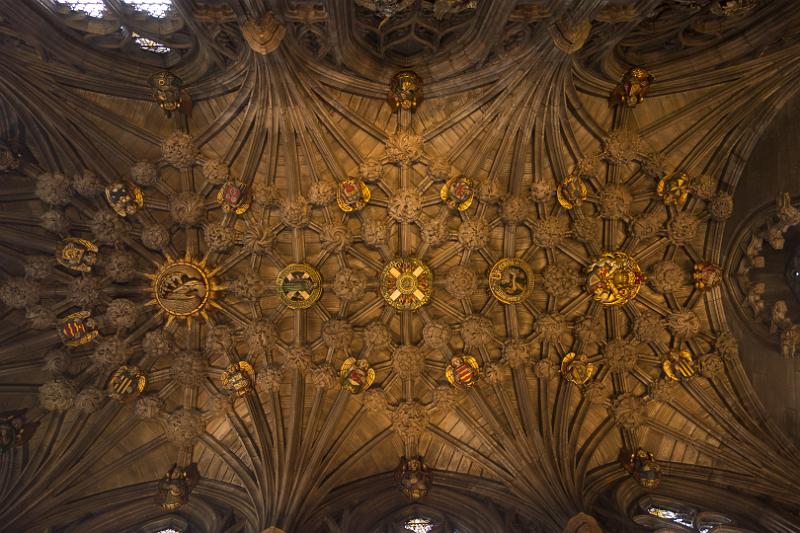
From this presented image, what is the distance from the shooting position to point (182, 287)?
461 inches

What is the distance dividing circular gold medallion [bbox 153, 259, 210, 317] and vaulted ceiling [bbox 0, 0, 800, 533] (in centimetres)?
9

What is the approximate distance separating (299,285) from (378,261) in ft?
5.72

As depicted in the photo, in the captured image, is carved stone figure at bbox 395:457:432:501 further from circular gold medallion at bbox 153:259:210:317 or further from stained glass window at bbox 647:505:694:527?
circular gold medallion at bbox 153:259:210:317

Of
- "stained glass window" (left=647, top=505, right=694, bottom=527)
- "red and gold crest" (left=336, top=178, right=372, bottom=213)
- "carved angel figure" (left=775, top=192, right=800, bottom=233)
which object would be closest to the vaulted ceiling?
"red and gold crest" (left=336, top=178, right=372, bottom=213)

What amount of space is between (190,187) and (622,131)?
8.72 m

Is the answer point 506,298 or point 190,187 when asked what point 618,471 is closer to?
point 506,298

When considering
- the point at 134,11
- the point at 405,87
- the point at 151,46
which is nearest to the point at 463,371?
the point at 405,87

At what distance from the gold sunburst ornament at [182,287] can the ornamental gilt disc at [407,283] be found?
359 centimetres

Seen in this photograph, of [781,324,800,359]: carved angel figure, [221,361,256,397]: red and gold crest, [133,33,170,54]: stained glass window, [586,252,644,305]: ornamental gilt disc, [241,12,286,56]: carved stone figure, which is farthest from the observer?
[586,252,644,305]: ornamental gilt disc

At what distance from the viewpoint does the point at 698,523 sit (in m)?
10.0

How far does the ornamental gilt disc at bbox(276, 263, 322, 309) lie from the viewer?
11961mm

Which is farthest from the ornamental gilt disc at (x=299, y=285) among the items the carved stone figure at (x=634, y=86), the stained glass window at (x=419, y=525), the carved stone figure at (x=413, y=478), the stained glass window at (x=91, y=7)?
the carved stone figure at (x=634, y=86)

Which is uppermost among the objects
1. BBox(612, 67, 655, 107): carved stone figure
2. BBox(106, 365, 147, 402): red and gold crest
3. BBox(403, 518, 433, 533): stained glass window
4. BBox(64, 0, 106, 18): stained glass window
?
BBox(64, 0, 106, 18): stained glass window

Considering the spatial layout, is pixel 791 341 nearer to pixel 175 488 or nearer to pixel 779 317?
pixel 779 317
